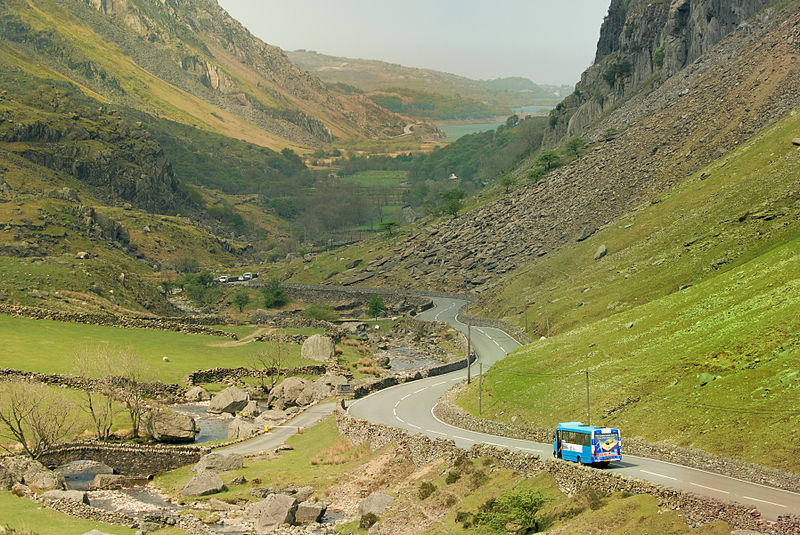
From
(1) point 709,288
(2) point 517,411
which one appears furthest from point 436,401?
(1) point 709,288

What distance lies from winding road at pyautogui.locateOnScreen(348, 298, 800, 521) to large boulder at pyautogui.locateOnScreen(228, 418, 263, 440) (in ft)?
24.5

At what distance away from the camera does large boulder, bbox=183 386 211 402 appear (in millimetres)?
68938

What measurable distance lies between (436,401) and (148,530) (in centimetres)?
3217

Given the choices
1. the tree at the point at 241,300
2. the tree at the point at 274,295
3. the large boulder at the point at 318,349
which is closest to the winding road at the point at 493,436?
the large boulder at the point at 318,349

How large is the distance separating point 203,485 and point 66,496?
8289 millimetres

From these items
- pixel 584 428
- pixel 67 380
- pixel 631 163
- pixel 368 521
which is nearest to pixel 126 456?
pixel 67 380

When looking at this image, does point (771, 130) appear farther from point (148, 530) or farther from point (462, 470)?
point (148, 530)

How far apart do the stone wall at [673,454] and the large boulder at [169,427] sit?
61.5ft

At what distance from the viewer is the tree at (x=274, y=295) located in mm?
154000

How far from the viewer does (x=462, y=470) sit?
38.7 metres

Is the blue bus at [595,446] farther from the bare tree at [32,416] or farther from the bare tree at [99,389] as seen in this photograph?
the bare tree at [99,389]

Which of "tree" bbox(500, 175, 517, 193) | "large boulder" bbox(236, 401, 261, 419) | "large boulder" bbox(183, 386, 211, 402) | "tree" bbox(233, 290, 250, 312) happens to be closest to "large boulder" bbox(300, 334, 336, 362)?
"large boulder" bbox(183, 386, 211, 402)

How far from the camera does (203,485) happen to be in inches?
1780

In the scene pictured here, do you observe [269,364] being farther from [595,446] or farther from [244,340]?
[595,446]
